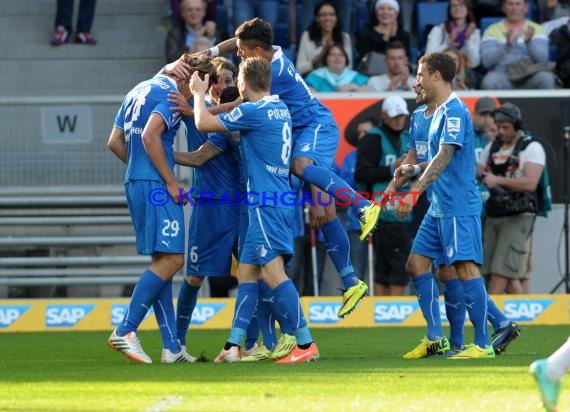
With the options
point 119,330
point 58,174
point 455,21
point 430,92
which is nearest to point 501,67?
point 455,21

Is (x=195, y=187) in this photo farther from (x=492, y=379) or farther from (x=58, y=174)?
(x=58, y=174)

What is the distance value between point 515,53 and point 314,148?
22.3ft

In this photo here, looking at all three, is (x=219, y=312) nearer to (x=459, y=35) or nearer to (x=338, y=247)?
(x=338, y=247)

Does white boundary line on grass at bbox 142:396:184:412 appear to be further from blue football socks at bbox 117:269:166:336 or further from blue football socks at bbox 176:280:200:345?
blue football socks at bbox 176:280:200:345

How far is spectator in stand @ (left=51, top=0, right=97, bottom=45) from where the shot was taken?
18438 mm

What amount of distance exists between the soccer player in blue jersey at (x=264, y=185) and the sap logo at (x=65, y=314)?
5.37 metres

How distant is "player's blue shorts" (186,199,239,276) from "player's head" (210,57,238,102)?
35.1 inches

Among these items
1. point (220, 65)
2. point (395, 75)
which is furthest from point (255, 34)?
point (395, 75)

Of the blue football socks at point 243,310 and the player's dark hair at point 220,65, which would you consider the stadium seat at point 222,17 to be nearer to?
the player's dark hair at point 220,65

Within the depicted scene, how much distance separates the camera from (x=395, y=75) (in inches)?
650

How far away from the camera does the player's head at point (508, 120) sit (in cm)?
1407

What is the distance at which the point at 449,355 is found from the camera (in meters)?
10.3

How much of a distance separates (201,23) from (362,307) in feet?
15.3

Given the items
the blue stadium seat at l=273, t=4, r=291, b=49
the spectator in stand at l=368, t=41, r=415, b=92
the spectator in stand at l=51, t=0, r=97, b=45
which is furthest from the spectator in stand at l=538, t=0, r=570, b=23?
the spectator in stand at l=51, t=0, r=97, b=45
